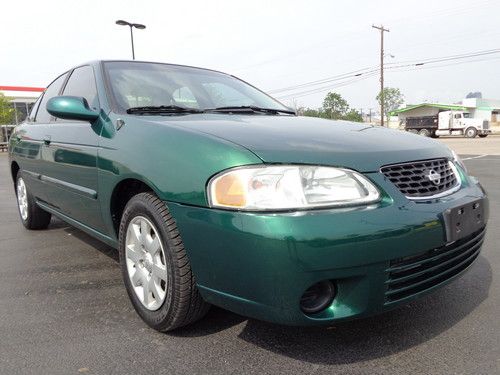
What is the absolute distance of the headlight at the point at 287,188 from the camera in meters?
1.88

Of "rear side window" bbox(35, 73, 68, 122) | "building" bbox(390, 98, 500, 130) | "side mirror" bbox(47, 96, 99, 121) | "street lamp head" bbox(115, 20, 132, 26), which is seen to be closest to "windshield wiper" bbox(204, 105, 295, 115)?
"side mirror" bbox(47, 96, 99, 121)

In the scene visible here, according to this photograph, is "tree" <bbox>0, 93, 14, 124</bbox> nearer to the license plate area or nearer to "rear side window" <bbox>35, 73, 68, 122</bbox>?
"rear side window" <bbox>35, 73, 68, 122</bbox>

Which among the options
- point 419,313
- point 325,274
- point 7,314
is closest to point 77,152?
point 7,314

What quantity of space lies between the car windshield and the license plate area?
5.58 ft

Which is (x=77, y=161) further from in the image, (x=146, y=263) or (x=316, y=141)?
(x=316, y=141)

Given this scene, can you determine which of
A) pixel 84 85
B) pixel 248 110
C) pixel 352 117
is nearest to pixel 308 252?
pixel 248 110

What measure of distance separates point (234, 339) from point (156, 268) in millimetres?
544

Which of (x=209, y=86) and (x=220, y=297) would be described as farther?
(x=209, y=86)

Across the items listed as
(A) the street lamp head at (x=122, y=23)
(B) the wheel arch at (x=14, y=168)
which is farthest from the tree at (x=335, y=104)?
(B) the wheel arch at (x=14, y=168)

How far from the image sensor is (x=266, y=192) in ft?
6.23

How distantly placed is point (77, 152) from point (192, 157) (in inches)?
52.2

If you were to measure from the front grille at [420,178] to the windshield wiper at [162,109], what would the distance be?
1.40 m

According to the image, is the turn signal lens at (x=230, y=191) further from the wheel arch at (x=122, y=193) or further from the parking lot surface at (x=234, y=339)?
the parking lot surface at (x=234, y=339)

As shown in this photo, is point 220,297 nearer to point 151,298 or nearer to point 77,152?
point 151,298
